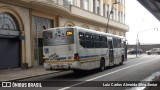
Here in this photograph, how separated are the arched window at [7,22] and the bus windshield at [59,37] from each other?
252 inches

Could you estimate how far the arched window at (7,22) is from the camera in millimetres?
24859

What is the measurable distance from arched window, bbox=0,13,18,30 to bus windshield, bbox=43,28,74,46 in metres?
6.41

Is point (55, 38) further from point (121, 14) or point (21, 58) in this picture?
point (121, 14)

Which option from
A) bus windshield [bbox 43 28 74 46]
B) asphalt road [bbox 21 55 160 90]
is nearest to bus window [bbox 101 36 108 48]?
asphalt road [bbox 21 55 160 90]

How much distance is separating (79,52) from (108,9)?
36918mm

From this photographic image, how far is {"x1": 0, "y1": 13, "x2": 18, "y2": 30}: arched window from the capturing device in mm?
24859

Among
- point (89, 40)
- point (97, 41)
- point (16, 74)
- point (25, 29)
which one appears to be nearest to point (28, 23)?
point (25, 29)

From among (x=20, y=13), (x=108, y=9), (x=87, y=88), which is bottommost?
(x=87, y=88)

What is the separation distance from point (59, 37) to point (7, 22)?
810 centimetres

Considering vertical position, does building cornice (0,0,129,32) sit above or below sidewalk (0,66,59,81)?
above

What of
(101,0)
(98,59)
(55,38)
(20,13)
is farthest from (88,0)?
(55,38)

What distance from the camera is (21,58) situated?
27109mm

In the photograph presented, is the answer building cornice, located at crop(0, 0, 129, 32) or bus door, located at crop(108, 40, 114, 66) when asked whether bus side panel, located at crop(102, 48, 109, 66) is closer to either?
bus door, located at crop(108, 40, 114, 66)

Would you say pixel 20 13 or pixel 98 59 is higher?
pixel 20 13
